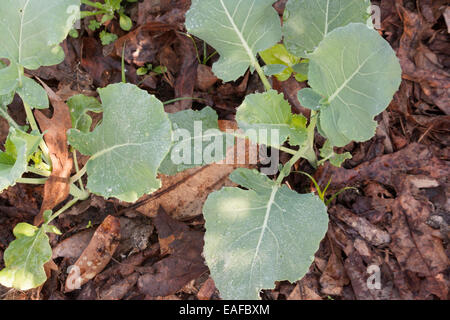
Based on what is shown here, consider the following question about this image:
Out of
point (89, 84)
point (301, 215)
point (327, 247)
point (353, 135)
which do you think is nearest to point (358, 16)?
point (353, 135)

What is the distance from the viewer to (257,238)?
1233 millimetres

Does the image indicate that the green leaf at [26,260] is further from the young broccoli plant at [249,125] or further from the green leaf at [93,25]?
the green leaf at [93,25]

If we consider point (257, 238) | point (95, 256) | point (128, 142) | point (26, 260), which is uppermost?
point (128, 142)

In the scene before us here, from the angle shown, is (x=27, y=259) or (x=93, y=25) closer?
(x=27, y=259)

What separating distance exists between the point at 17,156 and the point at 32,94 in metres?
0.35

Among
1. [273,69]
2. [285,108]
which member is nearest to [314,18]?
[273,69]

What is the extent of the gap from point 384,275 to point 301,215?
1.88 ft

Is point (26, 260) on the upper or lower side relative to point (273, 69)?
lower

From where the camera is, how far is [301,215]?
4.03ft

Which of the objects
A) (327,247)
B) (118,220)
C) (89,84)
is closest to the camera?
(327,247)

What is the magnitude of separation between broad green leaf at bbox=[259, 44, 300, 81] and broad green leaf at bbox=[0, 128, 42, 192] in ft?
3.05

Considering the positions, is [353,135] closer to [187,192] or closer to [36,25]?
[187,192]

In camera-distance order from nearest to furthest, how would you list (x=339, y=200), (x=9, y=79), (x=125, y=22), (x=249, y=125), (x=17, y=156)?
(x=17, y=156), (x=249, y=125), (x=9, y=79), (x=339, y=200), (x=125, y=22)

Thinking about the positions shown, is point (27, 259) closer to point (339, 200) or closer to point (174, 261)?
point (174, 261)
